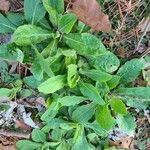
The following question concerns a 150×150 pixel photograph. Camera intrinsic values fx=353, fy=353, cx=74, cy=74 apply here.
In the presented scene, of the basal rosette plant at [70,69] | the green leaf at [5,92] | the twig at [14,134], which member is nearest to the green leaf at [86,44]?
the basal rosette plant at [70,69]

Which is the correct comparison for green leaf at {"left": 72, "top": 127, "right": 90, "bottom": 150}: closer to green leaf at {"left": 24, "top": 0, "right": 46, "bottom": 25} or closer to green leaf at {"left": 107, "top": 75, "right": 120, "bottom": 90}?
green leaf at {"left": 107, "top": 75, "right": 120, "bottom": 90}

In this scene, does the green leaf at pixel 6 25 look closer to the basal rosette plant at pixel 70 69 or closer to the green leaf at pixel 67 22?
the basal rosette plant at pixel 70 69

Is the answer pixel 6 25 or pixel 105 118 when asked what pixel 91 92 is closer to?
pixel 105 118

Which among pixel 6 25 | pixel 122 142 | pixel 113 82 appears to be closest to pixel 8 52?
pixel 6 25

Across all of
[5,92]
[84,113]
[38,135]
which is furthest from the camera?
[38,135]

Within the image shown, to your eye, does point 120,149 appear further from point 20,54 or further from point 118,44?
point 20,54
